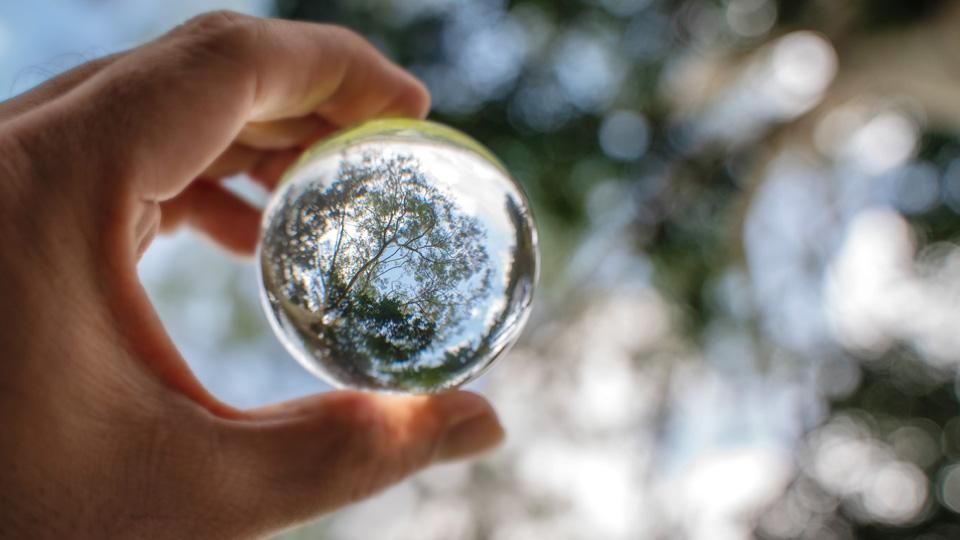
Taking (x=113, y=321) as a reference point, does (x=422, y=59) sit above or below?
below

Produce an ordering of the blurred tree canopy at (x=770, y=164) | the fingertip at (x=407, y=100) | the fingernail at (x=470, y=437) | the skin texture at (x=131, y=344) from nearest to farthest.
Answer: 1. the skin texture at (x=131, y=344)
2. the fingernail at (x=470, y=437)
3. the fingertip at (x=407, y=100)
4. the blurred tree canopy at (x=770, y=164)

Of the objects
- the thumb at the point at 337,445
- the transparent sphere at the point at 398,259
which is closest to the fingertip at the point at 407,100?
the transparent sphere at the point at 398,259

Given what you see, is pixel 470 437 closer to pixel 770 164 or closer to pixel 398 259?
pixel 398 259

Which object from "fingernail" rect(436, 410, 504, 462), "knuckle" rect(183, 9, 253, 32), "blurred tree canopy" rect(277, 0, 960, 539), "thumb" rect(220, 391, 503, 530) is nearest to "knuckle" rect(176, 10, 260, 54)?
"knuckle" rect(183, 9, 253, 32)

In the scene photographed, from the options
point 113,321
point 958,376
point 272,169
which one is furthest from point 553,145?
point 958,376

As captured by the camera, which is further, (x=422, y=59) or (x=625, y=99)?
(x=625, y=99)

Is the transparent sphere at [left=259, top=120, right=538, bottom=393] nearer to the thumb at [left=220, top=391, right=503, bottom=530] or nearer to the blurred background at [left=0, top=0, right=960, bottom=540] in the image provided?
the thumb at [left=220, top=391, right=503, bottom=530]

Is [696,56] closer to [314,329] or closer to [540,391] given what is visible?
[540,391]

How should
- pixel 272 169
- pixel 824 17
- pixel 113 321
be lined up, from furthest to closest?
pixel 824 17 → pixel 272 169 → pixel 113 321

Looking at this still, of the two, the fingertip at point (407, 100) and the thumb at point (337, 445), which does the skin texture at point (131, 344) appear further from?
the fingertip at point (407, 100)
